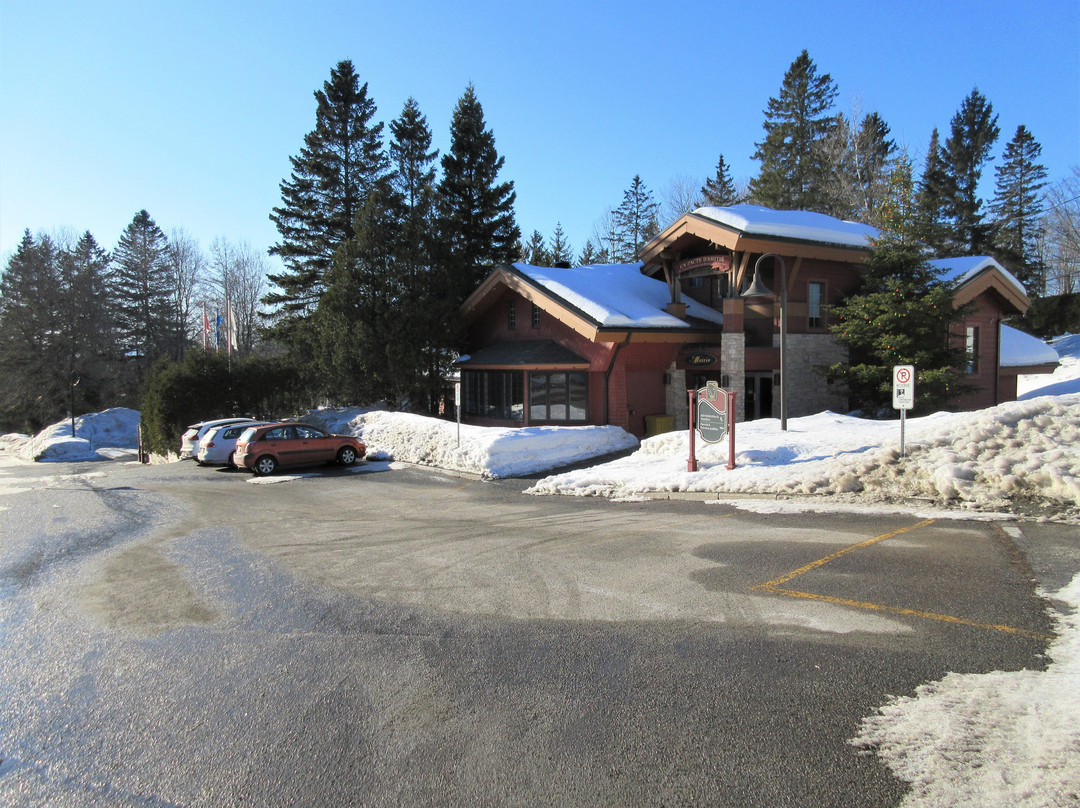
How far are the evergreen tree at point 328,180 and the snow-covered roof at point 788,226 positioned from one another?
2217 centimetres

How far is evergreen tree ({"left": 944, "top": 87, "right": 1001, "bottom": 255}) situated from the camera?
152 feet

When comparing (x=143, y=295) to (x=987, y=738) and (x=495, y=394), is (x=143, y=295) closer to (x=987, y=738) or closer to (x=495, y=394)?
(x=495, y=394)

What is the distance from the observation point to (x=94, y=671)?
5.75 metres

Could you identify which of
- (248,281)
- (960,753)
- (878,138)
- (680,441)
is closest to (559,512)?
(680,441)

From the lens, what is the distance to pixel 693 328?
900 inches

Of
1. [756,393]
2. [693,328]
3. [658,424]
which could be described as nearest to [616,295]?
[693,328]

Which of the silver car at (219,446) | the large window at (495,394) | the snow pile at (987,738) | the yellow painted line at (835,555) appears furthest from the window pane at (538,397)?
Answer: the snow pile at (987,738)

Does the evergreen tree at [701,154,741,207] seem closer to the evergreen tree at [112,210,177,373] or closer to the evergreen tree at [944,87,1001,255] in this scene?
the evergreen tree at [944,87,1001,255]

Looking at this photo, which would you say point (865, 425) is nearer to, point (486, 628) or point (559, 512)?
point (559, 512)

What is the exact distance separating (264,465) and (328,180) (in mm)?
23047

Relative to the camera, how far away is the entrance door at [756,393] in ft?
76.5

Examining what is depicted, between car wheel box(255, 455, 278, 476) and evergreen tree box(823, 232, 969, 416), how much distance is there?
721 inches

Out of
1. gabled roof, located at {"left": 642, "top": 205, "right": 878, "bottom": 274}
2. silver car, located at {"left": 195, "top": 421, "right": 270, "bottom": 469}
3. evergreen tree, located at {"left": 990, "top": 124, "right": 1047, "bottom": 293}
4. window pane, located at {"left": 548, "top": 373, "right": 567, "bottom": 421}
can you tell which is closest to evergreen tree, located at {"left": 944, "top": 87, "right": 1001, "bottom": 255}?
evergreen tree, located at {"left": 990, "top": 124, "right": 1047, "bottom": 293}

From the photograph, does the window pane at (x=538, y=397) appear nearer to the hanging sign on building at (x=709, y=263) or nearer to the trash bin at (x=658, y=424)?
the trash bin at (x=658, y=424)
